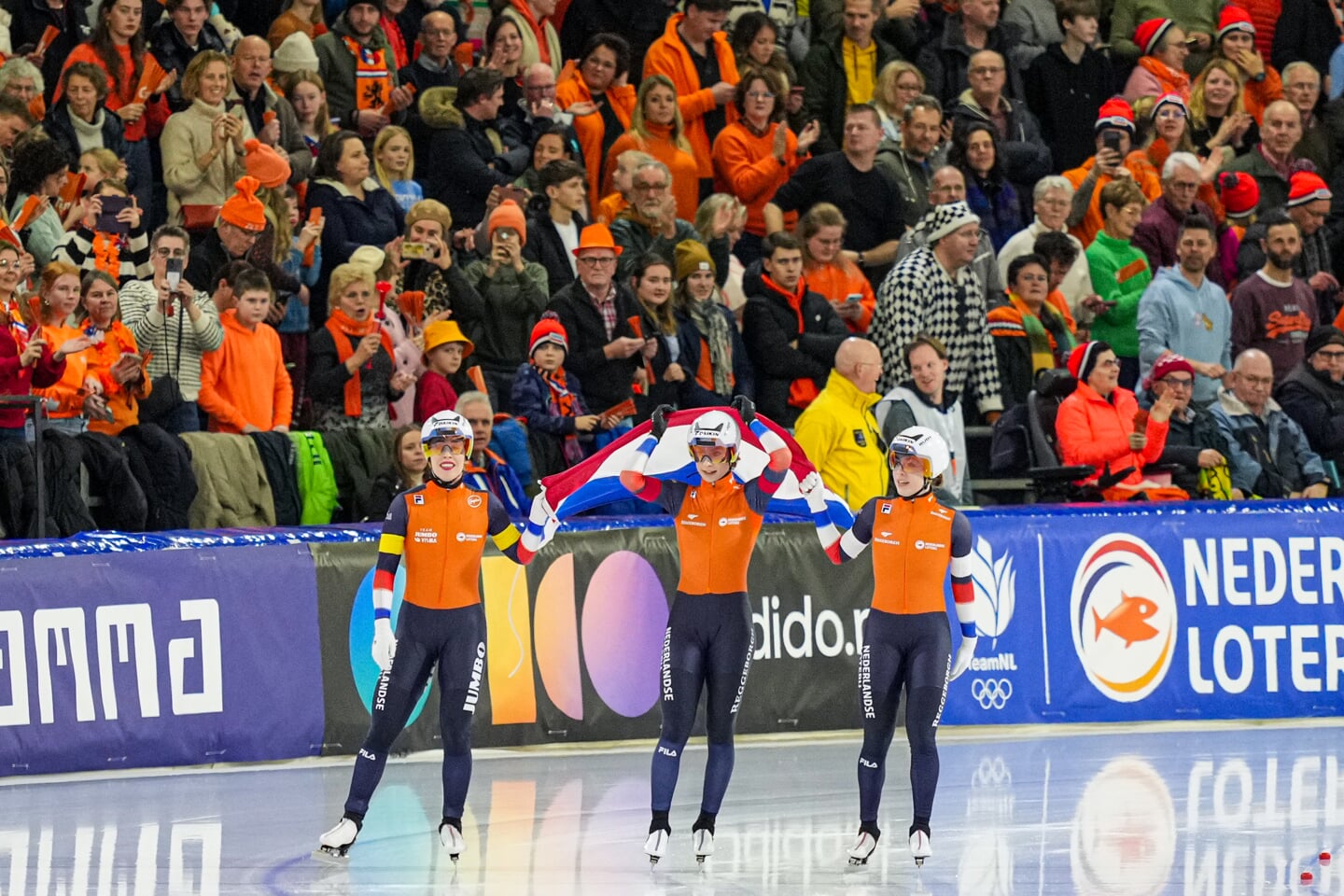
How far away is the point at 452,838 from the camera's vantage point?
379 inches

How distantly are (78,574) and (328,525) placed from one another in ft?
5.14

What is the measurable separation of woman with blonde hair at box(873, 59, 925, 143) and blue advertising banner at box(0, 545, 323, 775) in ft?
22.0

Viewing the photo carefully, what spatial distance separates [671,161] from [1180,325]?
12.8ft

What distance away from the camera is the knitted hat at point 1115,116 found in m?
17.4

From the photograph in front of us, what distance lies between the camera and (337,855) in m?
9.65

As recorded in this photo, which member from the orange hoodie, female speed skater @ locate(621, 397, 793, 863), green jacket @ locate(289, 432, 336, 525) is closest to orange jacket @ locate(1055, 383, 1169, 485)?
female speed skater @ locate(621, 397, 793, 863)

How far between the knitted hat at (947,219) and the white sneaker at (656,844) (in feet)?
21.2

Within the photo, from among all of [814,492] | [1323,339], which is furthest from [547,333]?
[1323,339]

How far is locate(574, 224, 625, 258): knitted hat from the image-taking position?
46.0 feet

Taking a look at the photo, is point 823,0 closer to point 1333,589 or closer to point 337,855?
point 1333,589

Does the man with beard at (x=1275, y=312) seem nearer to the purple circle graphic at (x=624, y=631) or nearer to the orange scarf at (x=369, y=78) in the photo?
the purple circle graphic at (x=624, y=631)

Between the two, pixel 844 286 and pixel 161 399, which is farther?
pixel 844 286

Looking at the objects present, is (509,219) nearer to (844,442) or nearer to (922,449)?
(844,442)

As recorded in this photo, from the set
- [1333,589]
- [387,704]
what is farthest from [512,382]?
[1333,589]
